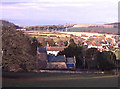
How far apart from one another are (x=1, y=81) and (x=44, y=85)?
114 centimetres

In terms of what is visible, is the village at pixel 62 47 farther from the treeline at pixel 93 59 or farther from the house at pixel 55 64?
the treeline at pixel 93 59

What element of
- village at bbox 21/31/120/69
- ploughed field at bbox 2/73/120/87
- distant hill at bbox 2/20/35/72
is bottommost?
village at bbox 21/31/120/69

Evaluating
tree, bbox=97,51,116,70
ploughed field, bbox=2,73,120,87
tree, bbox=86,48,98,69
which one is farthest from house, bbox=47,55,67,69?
ploughed field, bbox=2,73,120,87

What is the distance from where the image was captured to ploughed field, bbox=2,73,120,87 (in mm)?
7446

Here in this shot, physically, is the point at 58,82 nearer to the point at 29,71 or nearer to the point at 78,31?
the point at 29,71

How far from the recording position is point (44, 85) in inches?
304

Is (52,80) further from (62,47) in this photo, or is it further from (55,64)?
(62,47)

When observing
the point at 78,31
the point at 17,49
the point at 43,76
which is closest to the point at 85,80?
the point at 43,76

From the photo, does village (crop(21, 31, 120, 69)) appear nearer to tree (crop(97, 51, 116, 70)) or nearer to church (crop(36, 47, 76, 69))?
church (crop(36, 47, 76, 69))

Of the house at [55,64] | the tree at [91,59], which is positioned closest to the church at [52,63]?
the house at [55,64]

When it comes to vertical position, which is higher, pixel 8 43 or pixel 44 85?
pixel 8 43

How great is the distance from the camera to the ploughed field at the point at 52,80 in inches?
293

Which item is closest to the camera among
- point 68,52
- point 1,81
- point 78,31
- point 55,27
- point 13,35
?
point 1,81

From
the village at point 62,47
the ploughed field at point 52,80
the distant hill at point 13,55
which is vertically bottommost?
the village at point 62,47
